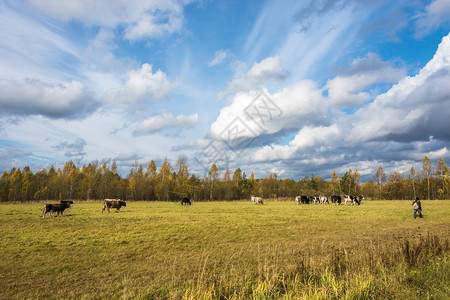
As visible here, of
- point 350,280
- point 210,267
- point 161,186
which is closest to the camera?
point 350,280

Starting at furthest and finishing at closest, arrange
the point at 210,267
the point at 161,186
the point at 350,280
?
the point at 161,186
the point at 210,267
the point at 350,280

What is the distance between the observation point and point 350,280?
5715mm

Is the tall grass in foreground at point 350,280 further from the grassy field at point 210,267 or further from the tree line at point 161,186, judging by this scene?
the tree line at point 161,186

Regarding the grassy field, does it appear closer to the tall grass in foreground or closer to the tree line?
the tall grass in foreground

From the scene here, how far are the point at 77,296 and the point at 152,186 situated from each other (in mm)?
74818

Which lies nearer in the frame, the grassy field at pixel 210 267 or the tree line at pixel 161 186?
the grassy field at pixel 210 267

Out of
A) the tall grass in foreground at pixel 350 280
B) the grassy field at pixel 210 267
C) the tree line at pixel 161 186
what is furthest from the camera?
the tree line at pixel 161 186

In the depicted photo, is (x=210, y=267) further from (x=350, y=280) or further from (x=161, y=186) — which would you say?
(x=161, y=186)

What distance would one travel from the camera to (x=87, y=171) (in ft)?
326

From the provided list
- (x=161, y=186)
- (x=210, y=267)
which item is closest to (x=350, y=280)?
(x=210, y=267)

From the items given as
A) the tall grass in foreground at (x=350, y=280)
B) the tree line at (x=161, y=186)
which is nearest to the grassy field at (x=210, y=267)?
the tall grass in foreground at (x=350, y=280)

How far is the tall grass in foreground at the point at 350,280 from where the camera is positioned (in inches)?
210

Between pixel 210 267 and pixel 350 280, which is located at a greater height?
pixel 350 280

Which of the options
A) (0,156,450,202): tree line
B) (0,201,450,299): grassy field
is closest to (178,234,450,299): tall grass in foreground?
(0,201,450,299): grassy field
